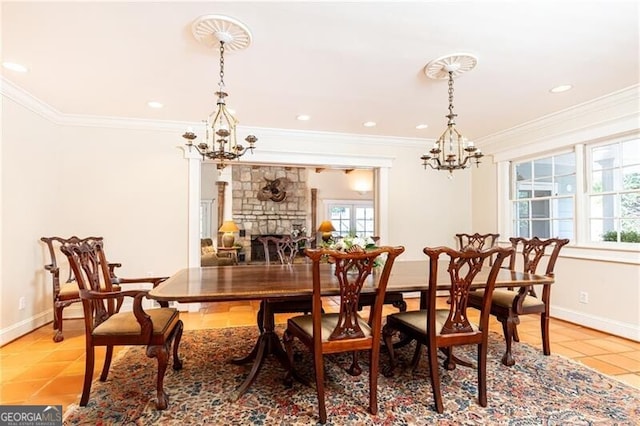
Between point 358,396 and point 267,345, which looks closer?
point 358,396

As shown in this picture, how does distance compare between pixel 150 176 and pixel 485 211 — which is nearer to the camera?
pixel 150 176

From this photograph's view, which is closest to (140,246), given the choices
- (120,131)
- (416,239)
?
(120,131)

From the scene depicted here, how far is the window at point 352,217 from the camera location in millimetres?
9016

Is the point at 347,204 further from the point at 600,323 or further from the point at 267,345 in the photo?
the point at 267,345

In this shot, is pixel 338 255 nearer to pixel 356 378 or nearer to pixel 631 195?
pixel 356 378

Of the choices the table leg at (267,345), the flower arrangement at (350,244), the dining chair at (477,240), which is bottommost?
the table leg at (267,345)

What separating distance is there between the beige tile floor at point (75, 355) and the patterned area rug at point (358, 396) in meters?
0.22

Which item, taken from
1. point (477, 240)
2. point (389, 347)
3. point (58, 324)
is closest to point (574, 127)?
point (477, 240)

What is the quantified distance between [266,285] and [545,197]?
12.7ft

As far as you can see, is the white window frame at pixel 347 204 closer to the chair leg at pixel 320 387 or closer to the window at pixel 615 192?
the window at pixel 615 192

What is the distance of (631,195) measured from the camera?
3.34m

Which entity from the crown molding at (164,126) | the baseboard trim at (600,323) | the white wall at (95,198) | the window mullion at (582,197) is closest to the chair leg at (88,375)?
the white wall at (95,198)

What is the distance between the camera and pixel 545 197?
4254 millimetres

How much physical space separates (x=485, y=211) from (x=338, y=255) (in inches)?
158
